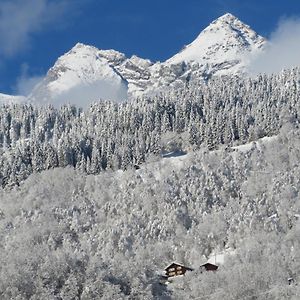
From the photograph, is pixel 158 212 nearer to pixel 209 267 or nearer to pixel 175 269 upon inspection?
pixel 175 269

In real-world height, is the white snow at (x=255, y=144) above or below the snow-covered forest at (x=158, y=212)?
above

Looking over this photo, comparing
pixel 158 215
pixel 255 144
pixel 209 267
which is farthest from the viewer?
pixel 255 144

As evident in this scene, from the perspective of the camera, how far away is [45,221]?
163 m

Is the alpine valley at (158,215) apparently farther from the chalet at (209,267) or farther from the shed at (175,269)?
the chalet at (209,267)

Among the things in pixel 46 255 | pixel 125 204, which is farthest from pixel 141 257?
pixel 46 255

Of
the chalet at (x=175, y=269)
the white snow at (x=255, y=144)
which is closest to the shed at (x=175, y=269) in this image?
the chalet at (x=175, y=269)

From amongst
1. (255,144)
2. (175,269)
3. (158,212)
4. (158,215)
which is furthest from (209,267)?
(255,144)

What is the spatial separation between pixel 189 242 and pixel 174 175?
27.0 meters

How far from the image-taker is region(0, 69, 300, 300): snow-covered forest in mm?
106688

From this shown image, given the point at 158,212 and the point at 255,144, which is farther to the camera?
the point at 255,144

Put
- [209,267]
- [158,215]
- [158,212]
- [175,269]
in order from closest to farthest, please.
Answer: [209,267] < [175,269] < [158,215] < [158,212]

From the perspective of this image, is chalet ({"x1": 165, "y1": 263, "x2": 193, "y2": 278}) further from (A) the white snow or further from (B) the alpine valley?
(A) the white snow

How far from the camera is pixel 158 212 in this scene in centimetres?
16438

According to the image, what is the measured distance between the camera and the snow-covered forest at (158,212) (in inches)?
4200
